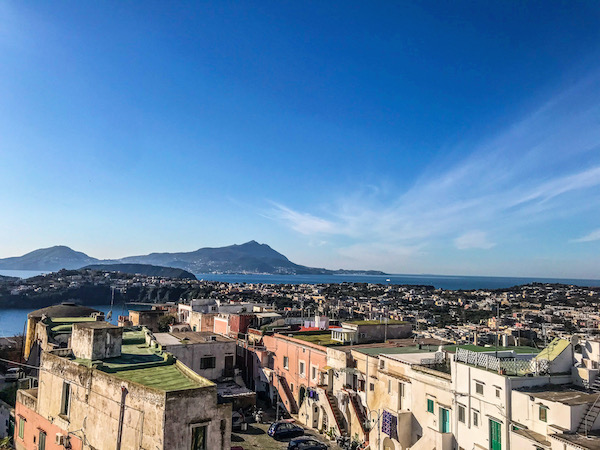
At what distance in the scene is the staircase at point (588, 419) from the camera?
46.0 feet

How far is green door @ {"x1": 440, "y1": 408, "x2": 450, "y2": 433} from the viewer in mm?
19031

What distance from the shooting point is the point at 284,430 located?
2572cm

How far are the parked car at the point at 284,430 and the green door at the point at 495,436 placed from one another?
12.5 meters

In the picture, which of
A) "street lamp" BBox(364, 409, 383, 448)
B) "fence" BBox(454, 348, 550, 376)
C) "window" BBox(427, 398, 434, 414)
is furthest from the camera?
"street lamp" BBox(364, 409, 383, 448)

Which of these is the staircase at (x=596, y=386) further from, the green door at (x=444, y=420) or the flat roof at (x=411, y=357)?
Answer: the flat roof at (x=411, y=357)

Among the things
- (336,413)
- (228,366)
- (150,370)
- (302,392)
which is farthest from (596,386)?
(228,366)

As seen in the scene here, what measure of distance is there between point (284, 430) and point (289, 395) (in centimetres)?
558

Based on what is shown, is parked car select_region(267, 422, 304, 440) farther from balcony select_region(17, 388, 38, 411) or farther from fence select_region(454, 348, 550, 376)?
balcony select_region(17, 388, 38, 411)

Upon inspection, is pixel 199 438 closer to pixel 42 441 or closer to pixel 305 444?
pixel 42 441

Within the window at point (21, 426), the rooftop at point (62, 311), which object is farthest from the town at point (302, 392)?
the rooftop at point (62, 311)

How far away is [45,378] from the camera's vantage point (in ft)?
58.3

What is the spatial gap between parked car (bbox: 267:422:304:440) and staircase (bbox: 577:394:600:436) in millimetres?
16135

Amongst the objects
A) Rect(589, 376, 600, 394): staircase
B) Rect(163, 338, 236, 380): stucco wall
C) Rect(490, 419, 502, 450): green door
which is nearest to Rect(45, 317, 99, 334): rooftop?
Rect(163, 338, 236, 380): stucco wall

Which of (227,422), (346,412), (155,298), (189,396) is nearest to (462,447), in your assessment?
(346,412)
